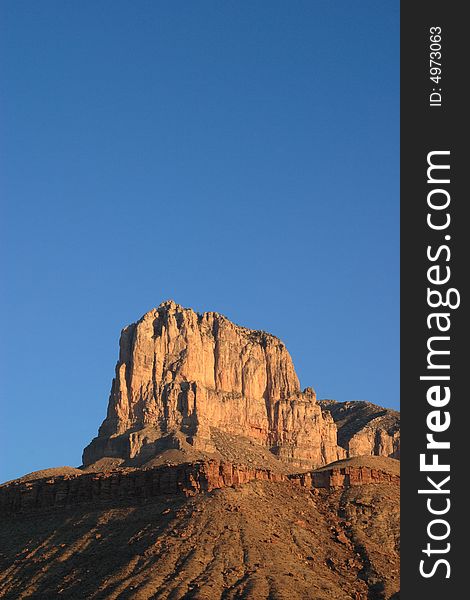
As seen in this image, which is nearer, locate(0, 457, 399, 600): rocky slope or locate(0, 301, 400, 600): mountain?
locate(0, 457, 399, 600): rocky slope

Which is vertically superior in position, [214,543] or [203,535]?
[203,535]

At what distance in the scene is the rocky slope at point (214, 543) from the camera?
336 ft

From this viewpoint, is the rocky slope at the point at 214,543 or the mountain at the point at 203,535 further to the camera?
the mountain at the point at 203,535

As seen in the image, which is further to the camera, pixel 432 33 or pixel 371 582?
pixel 371 582

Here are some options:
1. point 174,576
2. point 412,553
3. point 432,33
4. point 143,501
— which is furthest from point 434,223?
point 143,501

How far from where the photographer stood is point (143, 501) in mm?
126938

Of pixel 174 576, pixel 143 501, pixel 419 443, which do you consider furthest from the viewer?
pixel 143 501

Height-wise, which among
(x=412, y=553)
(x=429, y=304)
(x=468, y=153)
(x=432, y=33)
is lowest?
(x=412, y=553)

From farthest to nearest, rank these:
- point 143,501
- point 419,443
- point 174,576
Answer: point 143,501 → point 174,576 → point 419,443

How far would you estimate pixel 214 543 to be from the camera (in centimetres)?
11069

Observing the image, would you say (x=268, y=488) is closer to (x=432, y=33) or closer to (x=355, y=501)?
(x=355, y=501)

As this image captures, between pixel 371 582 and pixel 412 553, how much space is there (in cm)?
5021

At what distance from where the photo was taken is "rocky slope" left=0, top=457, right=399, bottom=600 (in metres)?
103

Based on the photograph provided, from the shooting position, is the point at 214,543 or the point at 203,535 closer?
the point at 214,543
